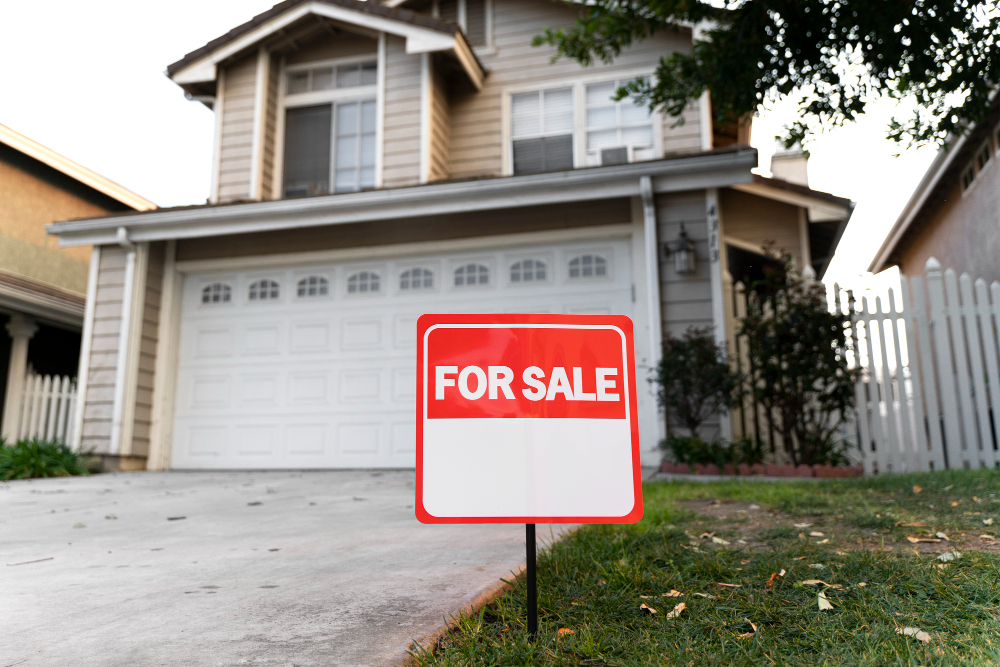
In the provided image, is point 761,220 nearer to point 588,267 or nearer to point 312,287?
point 588,267

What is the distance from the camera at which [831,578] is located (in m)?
2.40

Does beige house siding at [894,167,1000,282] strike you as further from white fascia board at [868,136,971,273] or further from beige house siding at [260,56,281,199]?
beige house siding at [260,56,281,199]

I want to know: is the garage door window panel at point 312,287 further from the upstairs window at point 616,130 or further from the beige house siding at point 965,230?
the beige house siding at point 965,230

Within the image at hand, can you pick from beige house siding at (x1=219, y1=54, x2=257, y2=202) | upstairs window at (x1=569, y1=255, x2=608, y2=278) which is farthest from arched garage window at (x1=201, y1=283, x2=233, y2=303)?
upstairs window at (x1=569, y1=255, x2=608, y2=278)

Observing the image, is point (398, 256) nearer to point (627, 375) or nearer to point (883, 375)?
point (883, 375)

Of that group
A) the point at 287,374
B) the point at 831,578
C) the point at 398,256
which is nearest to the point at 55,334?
the point at 287,374

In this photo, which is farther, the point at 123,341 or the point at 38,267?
the point at 38,267

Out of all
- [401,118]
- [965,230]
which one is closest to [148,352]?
[401,118]

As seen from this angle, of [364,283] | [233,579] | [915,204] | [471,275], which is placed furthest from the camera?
[915,204]

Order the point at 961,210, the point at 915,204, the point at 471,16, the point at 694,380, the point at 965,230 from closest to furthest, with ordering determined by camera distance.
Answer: the point at 694,380, the point at 471,16, the point at 965,230, the point at 961,210, the point at 915,204

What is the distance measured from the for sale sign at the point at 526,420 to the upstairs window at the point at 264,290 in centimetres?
730

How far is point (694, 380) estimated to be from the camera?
6.69m

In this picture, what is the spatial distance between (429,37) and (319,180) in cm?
240

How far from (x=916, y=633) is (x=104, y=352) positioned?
8.92 meters
